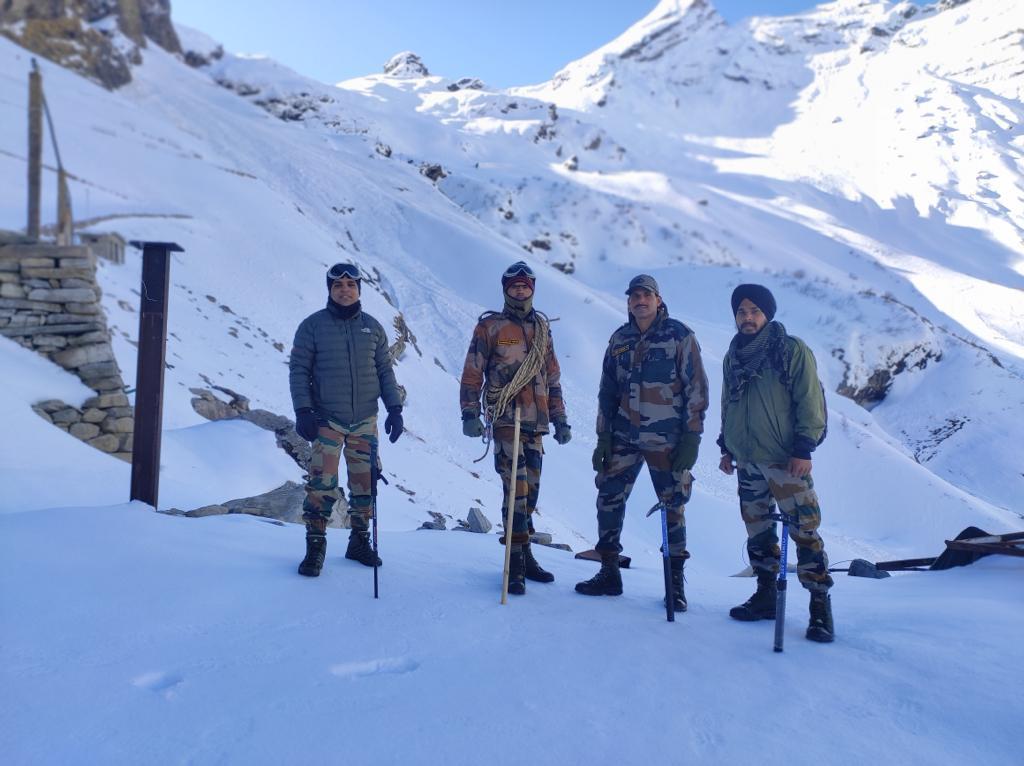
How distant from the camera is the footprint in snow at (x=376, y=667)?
3.36 metres

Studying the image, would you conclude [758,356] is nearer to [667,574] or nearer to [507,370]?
[667,574]

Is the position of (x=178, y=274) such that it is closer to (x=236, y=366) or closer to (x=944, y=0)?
(x=236, y=366)

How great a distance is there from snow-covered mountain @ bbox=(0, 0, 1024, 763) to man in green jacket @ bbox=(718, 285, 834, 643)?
44 cm

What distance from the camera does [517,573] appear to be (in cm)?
476

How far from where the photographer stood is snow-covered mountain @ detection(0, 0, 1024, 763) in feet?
14.7

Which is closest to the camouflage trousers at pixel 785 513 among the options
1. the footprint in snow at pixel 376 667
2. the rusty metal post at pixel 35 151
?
the footprint in snow at pixel 376 667

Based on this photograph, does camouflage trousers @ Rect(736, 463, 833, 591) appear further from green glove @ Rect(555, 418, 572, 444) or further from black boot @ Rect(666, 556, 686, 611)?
green glove @ Rect(555, 418, 572, 444)

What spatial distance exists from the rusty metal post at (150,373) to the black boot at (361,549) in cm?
176

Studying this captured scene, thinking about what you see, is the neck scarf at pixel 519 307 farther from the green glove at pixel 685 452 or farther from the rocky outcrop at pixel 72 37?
the rocky outcrop at pixel 72 37

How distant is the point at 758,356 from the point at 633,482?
1.20 m

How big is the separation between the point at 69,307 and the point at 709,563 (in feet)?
29.5

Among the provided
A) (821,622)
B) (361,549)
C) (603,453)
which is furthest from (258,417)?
(821,622)

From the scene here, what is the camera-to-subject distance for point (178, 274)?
53.1 ft

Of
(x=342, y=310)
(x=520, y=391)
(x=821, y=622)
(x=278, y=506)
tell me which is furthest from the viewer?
(x=278, y=506)
